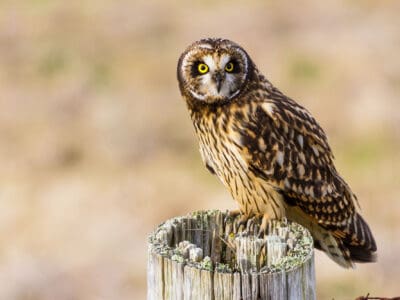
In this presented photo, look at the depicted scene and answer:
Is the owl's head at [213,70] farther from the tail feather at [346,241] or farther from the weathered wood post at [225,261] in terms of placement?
the weathered wood post at [225,261]

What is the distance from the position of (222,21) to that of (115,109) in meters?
4.79

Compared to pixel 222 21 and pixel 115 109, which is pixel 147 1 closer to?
pixel 222 21

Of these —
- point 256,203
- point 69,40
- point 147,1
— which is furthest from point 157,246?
point 147,1

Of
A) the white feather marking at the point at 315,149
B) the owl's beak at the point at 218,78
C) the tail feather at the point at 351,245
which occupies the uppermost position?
the owl's beak at the point at 218,78

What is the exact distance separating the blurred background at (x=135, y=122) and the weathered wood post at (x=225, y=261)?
5294 mm

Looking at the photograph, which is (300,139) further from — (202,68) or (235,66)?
(202,68)

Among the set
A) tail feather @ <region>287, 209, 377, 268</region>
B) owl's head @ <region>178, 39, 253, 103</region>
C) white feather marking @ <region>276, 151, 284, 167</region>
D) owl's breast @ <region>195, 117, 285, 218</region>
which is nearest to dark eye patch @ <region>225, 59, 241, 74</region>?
owl's head @ <region>178, 39, 253, 103</region>

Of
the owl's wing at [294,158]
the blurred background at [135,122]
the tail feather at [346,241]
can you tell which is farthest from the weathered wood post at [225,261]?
the blurred background at [135,122]

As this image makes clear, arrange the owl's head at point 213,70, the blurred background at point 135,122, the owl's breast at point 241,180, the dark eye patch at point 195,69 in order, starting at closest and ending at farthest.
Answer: the owl's head at point 213,70 → the dark eye patch at point 195,69 → the owl's breast at point 241,180 → the blurred background at point 135,122

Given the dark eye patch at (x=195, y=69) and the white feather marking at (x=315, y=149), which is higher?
the dark eye patch at (x=195, y=69)

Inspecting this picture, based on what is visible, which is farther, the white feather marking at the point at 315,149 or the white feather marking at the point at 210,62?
the white feather marking at the point at 315,149

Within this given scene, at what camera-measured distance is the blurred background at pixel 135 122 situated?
9.81m

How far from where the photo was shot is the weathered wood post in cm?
300

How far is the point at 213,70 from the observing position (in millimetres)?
5016
